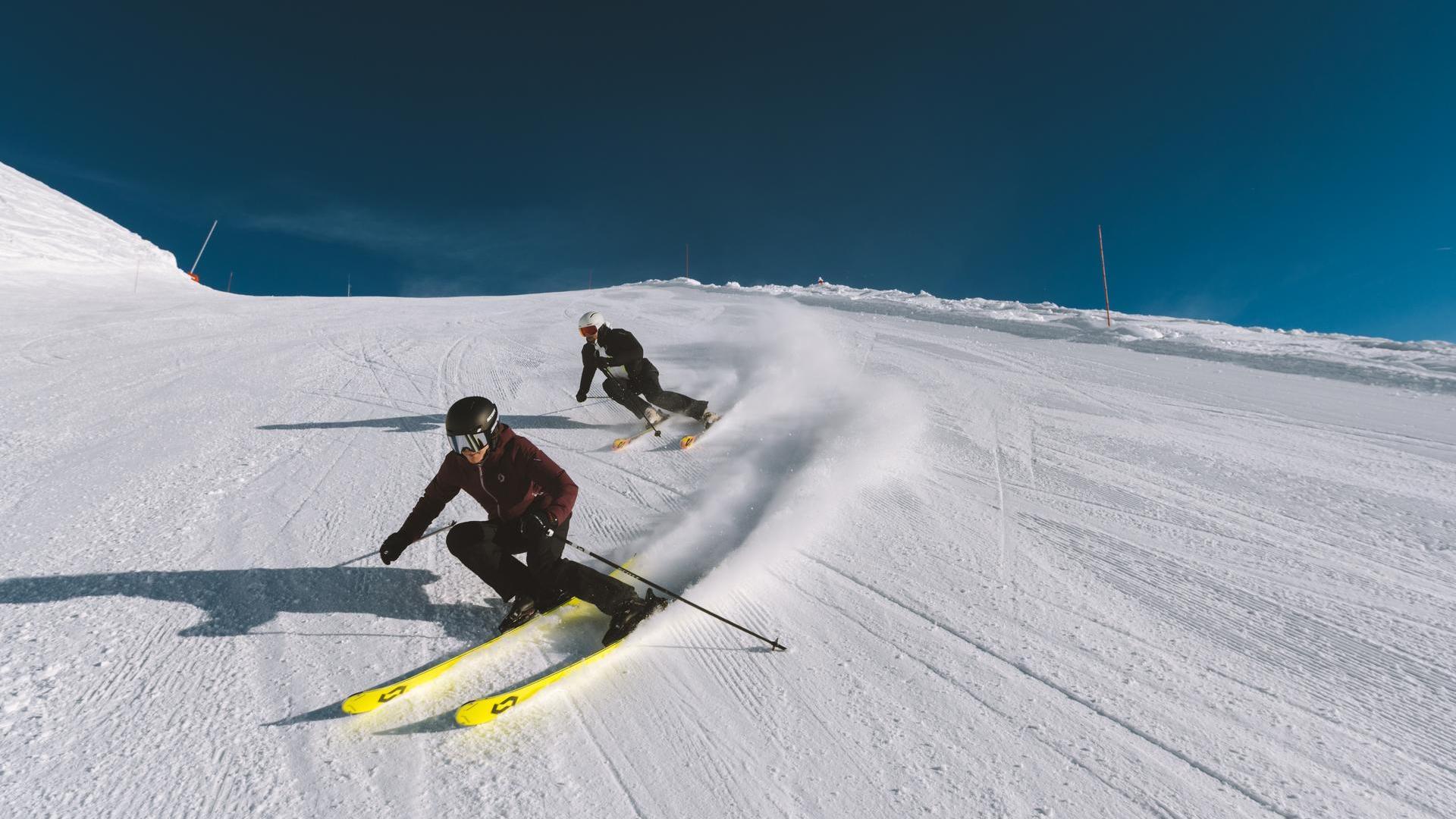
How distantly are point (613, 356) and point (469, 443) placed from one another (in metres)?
4.02

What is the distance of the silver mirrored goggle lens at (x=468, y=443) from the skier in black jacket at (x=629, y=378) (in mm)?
3753

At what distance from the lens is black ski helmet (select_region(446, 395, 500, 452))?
3.27m

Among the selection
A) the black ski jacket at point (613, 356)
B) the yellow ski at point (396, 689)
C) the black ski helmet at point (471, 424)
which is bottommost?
the yellow ski at point (396, 689)

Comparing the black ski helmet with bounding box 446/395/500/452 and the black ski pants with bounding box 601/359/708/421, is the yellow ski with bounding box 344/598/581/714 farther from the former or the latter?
the black ski pants with bounding box 601/359/708/421

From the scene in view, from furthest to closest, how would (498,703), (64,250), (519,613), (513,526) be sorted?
(64,250) < (513,526) < (519,613) < (498,703)

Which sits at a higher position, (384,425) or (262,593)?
(384,425)

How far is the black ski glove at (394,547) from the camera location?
11.4 ft

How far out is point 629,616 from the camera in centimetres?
328

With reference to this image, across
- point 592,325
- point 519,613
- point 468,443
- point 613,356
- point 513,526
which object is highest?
point 592,325

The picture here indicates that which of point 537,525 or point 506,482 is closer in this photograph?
point 537,525

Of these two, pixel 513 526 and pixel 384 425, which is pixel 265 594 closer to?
pixel 513 526

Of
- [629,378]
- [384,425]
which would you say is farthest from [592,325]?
[384,425]

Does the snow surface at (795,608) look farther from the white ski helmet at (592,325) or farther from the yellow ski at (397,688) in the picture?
the white ski helmet at (592,325)

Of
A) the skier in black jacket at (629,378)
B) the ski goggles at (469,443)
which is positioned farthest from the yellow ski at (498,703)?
the skier in black jacket at (629,378)
